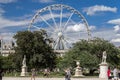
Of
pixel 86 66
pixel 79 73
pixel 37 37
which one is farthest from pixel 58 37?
pixel 79 73

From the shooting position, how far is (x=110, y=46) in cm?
9012

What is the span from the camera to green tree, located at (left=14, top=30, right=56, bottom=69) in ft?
306

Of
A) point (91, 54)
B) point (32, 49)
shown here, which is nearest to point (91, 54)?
point (91, 54)

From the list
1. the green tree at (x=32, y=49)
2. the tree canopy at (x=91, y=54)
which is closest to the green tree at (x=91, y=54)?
the tree canopy at (x=91, y=54)

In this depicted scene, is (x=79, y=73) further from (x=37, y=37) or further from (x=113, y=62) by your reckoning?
(x=37, y=37)

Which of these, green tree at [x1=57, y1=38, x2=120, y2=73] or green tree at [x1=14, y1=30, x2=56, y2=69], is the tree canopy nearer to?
green tree at [x1=57, y1=38, x2=120, y2=73]

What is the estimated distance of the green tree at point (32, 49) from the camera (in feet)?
306

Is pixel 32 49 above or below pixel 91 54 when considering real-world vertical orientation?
above

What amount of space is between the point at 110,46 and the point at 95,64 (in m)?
7.47

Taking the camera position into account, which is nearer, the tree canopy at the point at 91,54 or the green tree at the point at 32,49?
the tree canopy at the point at 91,54

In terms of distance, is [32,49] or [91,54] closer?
[91,54]

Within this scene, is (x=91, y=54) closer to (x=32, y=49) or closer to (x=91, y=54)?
(x=91, y=54)

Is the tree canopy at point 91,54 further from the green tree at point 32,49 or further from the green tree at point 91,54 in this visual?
the green tree at point 32,49

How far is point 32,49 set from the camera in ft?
307
